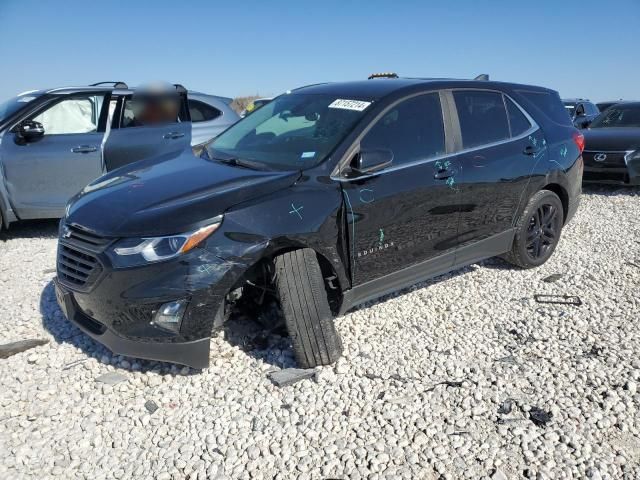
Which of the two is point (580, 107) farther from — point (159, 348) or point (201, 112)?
point (159, 348)

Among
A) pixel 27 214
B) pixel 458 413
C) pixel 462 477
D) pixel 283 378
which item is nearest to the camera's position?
pixel 462 477

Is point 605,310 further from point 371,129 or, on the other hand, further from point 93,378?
point 93,378

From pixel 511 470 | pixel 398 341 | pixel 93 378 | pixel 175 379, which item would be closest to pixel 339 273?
pixel 398 341

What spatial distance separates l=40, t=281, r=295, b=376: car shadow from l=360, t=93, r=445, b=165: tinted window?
4.76 ft

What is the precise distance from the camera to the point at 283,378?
316cm

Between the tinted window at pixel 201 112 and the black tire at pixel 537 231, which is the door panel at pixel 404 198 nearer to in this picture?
the black tire at pixel 537 231

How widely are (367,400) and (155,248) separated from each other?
58.3 inches

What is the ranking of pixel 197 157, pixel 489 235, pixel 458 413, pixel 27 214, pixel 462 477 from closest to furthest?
pixel 462 477, pixel 458 413, pixel 197 157, pixel 489 235, pixel 27 214

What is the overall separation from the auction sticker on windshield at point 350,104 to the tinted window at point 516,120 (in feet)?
5.13

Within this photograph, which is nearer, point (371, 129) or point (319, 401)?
point (319, 401)

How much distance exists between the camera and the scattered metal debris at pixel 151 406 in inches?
116

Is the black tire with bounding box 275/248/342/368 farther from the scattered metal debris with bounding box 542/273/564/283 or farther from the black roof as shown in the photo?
the scattered metal debris with bounding box 542/273/564/283

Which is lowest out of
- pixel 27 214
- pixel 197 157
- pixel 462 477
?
pixel 462 477

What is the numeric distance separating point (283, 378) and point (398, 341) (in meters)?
0.94
